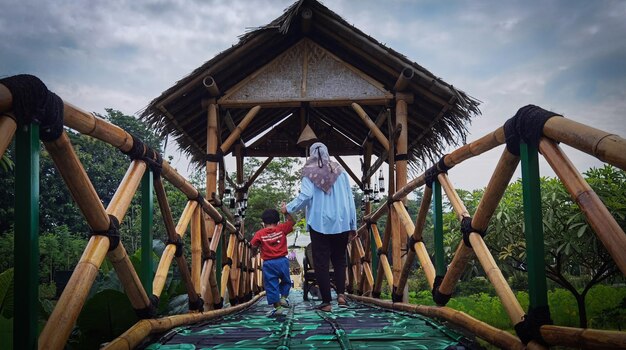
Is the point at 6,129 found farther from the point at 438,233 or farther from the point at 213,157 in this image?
the point at 213,157

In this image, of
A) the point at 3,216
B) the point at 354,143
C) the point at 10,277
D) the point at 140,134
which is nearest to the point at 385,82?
the point at 354,143

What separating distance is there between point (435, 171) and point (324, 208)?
4.79 ft

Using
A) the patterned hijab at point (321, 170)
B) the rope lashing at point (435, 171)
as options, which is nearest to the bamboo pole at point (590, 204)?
the rope lashing at point (435, 171)

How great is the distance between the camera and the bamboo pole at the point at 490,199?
193cm

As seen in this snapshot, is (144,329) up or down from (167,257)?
down

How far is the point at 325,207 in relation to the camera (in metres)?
4.17

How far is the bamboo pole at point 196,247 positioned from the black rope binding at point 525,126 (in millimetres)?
2179

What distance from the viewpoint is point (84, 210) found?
1.73 meters

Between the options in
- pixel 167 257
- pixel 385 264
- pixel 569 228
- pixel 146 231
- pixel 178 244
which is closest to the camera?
pixel 146 231

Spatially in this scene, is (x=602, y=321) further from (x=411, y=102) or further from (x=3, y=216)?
(x=3, y=216)

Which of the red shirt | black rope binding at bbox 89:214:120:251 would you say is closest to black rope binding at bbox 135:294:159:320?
black rope binding at bbox 89:214:120:251

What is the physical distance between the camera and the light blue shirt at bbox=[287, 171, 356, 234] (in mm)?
4148

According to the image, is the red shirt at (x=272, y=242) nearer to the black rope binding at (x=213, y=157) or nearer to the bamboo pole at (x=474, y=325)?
the bamboo pole at (x=474, y=325)

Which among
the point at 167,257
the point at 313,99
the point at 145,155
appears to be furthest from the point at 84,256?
the point at 313,99
